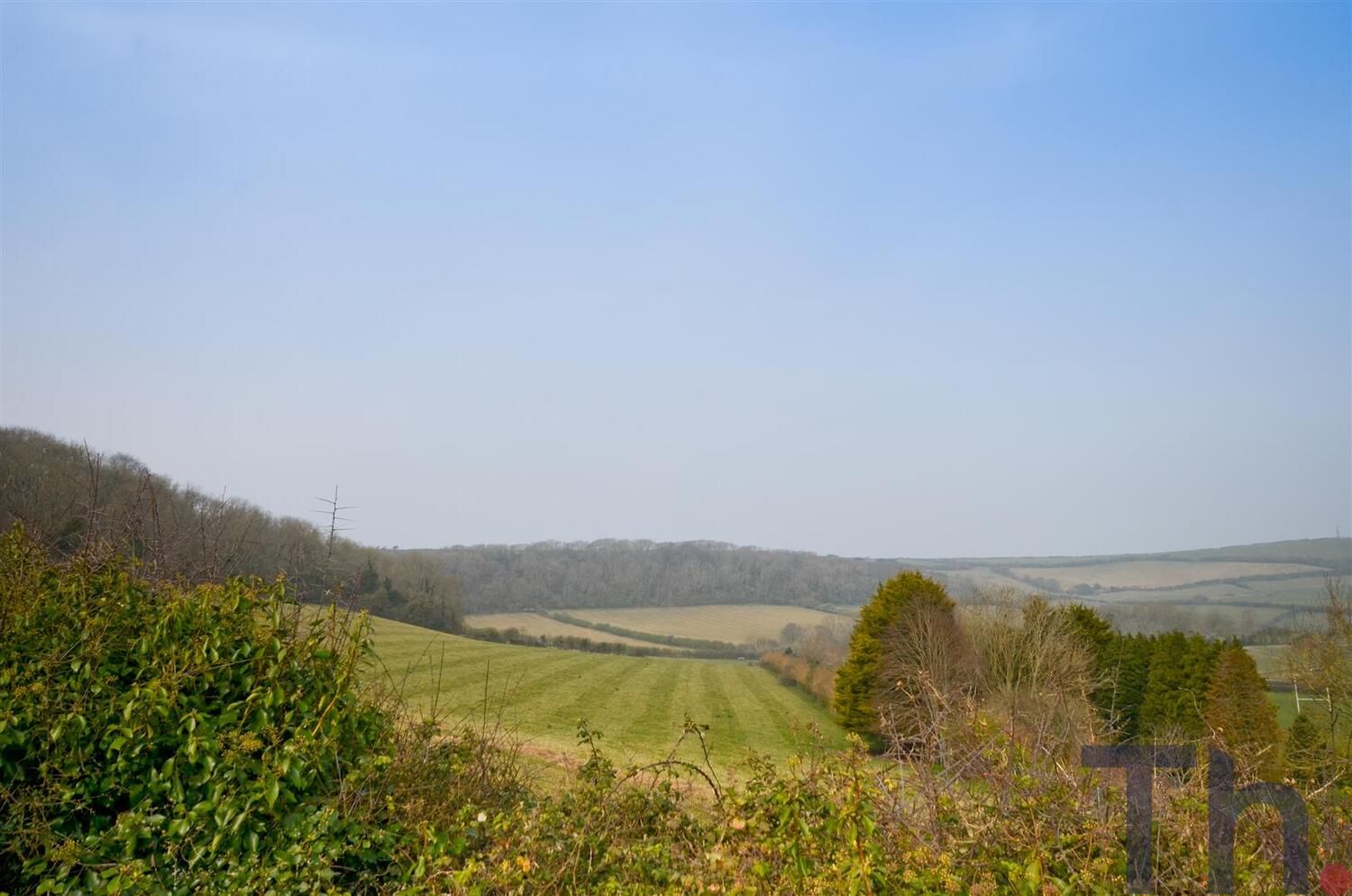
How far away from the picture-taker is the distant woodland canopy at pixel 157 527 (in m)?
5.42

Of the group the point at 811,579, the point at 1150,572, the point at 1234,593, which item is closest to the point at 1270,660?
the point at 811,579

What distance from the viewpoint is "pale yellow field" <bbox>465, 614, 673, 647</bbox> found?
56.4 m

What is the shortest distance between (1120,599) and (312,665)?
76.0 meters

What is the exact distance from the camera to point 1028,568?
8750cm

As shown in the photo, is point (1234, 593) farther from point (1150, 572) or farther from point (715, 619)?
point (715, 619)

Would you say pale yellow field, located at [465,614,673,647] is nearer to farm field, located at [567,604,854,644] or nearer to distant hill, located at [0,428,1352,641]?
distant hill, located at [0,428,1352,641]

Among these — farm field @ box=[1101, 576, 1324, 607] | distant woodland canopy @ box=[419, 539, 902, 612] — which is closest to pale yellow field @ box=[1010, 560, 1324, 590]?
farm field @ box=[1101, 576, 1324, 607]

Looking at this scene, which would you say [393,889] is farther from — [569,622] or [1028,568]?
[1028,568]

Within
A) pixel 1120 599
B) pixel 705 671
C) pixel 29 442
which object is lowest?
pixel 705 671

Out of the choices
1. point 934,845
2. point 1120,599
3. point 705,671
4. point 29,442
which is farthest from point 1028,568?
point 934,845

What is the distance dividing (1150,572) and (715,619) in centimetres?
4969

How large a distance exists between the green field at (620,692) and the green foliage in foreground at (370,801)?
17787 mm

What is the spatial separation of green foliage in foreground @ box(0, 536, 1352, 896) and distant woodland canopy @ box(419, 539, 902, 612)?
59.8 meters

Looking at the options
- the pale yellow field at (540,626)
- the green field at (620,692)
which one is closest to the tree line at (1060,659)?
the green field at (620,692)
